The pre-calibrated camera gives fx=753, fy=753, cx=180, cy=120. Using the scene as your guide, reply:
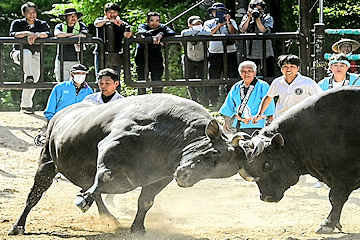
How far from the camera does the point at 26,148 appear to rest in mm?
11883

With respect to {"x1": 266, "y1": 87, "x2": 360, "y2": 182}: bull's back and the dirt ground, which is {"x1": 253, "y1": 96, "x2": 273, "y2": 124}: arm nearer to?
the dirt ground

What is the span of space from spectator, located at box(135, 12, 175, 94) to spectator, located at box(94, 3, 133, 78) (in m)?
0.31

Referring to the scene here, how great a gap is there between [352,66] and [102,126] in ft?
20.2

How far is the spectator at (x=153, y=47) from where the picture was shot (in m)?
12.4

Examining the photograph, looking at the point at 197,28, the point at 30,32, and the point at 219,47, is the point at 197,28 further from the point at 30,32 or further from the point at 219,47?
the point at 30,32

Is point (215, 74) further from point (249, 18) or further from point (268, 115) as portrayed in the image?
point (268, 115)

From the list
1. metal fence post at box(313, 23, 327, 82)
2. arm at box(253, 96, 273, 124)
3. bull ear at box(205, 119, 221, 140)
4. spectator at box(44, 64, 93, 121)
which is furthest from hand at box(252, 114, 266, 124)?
metal fence post at box(313, 23, 327, 82)

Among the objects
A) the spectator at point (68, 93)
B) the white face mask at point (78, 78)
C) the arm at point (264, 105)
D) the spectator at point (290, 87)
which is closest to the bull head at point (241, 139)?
the spectator at point (290, 87)

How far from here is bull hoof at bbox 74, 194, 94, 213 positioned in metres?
6.45

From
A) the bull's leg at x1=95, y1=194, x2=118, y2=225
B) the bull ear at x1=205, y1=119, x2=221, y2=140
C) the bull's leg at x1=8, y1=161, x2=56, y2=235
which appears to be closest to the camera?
the bull ear at x1=205, y1=119, x2=221, y2=140

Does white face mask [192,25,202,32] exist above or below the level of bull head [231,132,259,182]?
above

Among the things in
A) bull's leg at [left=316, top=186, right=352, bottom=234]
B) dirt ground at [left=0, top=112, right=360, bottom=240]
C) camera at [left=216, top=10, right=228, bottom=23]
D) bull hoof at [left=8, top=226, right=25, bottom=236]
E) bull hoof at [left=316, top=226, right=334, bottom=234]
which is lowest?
dirt ground at [left=0, top=112, right=360, bottom=240]

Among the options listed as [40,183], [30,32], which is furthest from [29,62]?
[40,183]

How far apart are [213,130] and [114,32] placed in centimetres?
635
